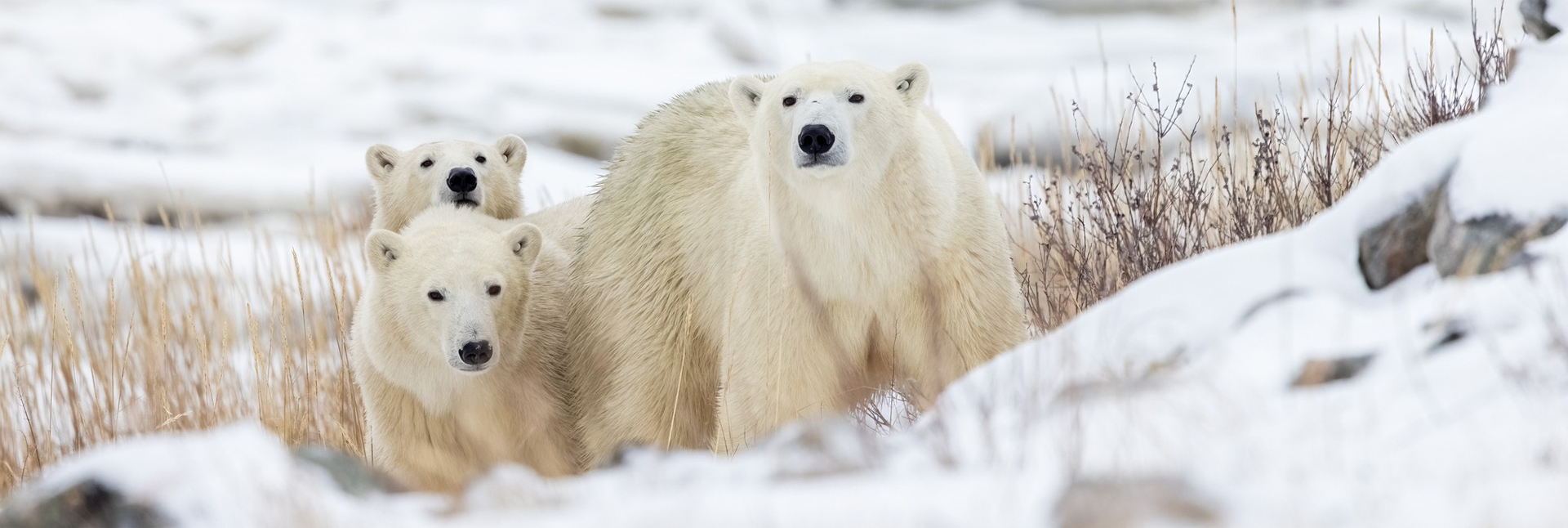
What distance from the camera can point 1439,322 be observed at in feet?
7.38

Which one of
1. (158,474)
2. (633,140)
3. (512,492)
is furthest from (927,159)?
(158,474)

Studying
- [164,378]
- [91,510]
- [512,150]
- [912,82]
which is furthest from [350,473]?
[164,378]

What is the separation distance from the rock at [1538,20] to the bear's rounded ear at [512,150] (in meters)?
3.22

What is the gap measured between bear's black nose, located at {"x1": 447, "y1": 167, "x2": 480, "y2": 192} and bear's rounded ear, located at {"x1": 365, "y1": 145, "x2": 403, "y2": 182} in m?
0.37

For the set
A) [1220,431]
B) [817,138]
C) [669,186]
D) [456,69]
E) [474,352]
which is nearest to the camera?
[1220,431]

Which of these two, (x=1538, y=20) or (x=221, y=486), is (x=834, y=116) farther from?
(x=1538, y=20)

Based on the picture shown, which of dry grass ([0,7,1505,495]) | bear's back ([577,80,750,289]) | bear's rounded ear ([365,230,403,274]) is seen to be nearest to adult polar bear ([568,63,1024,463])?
bear's back ([577,80,750,289])

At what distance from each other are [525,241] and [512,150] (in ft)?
3.00

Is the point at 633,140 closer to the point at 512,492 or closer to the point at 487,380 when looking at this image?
the point at 487,380

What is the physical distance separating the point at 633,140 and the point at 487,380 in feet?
3.50

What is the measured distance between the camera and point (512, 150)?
4.89 metres

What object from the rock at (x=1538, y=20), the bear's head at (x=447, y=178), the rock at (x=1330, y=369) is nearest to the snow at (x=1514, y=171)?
the rock at (x=1330, y=369)

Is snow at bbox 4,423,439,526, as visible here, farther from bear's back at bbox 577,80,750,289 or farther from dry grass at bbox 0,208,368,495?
dry grass at bbox 0,208,368,495

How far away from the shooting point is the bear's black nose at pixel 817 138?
326 cm
